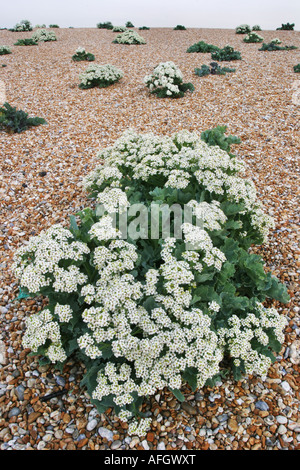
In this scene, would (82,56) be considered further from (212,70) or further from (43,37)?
(43,37)

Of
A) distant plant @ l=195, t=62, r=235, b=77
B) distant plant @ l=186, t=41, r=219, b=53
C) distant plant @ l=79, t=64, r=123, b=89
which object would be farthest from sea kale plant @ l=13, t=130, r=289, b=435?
distant plant @ l=186, t=41, r=219, b=53

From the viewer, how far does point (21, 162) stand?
6617 mm

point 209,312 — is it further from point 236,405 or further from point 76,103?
point 76,103

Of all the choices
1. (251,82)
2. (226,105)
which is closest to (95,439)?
(226,105)

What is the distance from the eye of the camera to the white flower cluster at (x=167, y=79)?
9.04m

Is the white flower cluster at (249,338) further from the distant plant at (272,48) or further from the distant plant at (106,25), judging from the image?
the distant plant at (106,25)

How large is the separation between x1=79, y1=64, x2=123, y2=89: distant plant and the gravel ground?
0.26 m

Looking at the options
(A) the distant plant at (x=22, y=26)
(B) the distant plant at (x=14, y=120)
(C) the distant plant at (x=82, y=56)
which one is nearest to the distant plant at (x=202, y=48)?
(C) the distant plant at (x=82, y=56)

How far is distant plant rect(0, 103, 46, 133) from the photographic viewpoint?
7.72 metres

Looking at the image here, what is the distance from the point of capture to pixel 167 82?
9156 mm

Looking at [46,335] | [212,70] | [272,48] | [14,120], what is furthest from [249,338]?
[272,48]

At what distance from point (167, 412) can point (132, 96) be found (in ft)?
29.1

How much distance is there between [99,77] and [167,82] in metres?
2.26

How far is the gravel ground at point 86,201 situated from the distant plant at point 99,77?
259 millimetres
